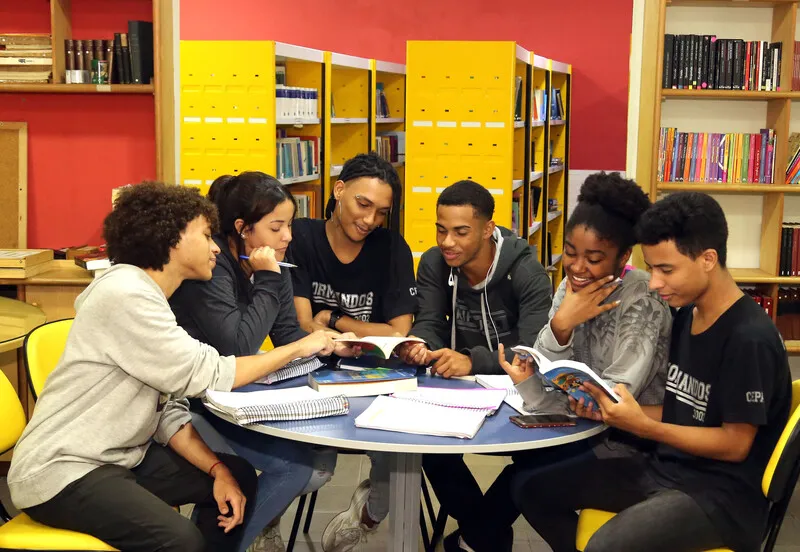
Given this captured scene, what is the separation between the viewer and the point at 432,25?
7445 millimetres

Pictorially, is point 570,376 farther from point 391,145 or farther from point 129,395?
point 391,145

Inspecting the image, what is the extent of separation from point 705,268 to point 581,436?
1.62ft

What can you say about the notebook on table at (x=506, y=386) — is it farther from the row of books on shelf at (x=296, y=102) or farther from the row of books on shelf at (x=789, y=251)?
the row of books on shelf at (x=789, y=251)

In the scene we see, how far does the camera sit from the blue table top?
2020mm

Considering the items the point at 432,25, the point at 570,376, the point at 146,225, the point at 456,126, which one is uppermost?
the point at 432,25

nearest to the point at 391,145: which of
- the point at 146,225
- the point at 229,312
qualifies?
the point at 229,312

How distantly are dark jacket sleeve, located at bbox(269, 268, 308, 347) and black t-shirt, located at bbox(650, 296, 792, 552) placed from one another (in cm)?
127

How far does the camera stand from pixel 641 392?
2389 millimetres

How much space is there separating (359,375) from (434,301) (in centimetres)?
73

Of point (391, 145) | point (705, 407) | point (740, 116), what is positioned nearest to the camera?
point (705, 407)

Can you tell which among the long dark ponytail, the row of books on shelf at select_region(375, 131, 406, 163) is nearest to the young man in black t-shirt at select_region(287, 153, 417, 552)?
the long dark ponytail

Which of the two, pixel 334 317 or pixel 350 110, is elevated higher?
pixel 350 110

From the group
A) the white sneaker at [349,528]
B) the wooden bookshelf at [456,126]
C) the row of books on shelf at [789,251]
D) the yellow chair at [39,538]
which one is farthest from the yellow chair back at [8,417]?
the row of books on shelf at [789,251]

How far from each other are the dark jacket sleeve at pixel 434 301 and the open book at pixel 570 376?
3.05 ft
